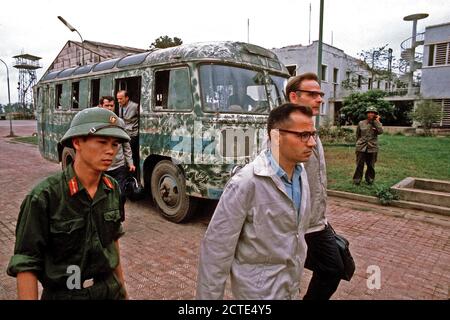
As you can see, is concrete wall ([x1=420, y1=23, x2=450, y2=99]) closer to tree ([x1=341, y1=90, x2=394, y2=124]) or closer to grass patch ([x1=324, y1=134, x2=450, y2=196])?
tree ([x1=341, y1=90, x2=394, y2=124])

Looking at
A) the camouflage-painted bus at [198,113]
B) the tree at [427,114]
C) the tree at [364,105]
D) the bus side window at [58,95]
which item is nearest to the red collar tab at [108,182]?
the camouflage-painted bus at [198,113]

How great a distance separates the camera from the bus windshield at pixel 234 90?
537 cm

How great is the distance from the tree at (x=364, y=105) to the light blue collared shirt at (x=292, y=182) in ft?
70.0

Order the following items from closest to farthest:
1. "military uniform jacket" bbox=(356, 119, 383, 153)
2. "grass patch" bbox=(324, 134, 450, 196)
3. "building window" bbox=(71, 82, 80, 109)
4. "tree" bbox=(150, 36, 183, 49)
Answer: "military uniform jacket" bbox=(356, 119, 383, 153) < "grass patch" bbox=(324, 134, 450, 196) < "building window" bbox=(71, 82, 80, 109) < "tree" bbox=(150, 36, 183, 49)

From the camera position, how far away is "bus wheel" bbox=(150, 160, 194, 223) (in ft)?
18.8

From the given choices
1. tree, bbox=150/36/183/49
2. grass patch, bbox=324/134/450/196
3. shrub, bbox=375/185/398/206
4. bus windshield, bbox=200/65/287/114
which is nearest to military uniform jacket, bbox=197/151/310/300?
bus windshield, bbox=200/65/287/114

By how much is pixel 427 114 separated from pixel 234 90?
18.2 m

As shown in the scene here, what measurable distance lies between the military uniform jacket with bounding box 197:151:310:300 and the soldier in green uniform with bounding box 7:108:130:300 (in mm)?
547

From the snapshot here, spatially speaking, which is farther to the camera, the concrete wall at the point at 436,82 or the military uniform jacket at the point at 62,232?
the concrete wall at the point at 436,82

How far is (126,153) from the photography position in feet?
16.6

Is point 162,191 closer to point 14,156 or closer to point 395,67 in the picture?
point 14,156

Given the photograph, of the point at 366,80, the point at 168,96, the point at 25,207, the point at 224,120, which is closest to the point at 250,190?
the point at 25,207

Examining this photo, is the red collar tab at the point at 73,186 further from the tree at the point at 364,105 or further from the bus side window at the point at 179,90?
the tree at the point at 364,105

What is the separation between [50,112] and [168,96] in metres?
5.94
